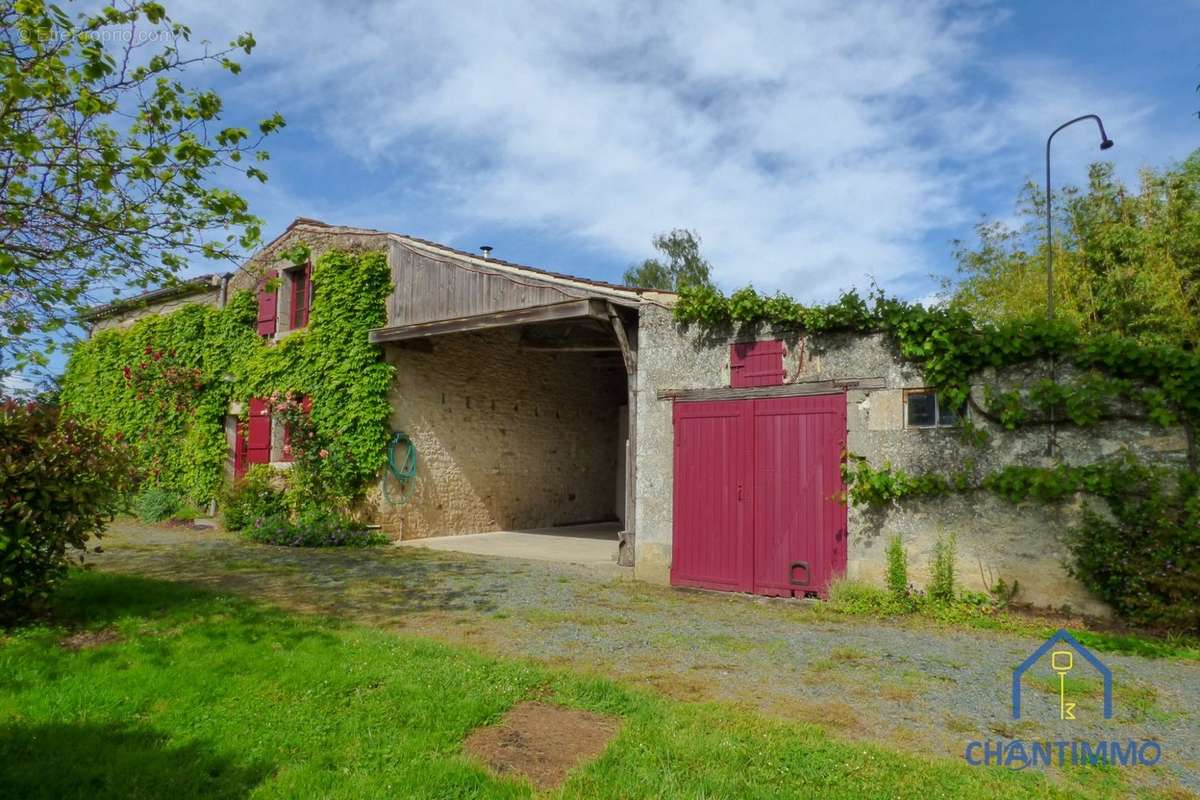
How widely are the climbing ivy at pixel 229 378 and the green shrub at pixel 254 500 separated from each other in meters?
0.67

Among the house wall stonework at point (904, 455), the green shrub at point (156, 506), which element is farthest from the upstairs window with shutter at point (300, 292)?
the house wall stonework at point (904, 455)

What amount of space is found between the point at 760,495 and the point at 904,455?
141cm

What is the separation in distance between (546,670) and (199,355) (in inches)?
459

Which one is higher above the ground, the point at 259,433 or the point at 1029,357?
the point at 1029,357

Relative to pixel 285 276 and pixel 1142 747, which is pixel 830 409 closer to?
pixel 1142 747

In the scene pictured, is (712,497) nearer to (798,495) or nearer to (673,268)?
(798,495)

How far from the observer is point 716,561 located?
276 inches

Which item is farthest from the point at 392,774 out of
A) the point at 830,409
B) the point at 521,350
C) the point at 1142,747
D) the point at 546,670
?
the point at 521,350

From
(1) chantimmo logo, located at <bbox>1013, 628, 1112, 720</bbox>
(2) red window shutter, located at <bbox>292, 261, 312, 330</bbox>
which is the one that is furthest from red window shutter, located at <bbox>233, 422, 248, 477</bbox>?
(1) chantimmo logo, located at <bbox>1013, 628, 1112, 720</bbox>

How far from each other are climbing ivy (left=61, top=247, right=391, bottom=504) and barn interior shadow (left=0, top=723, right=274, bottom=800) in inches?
258

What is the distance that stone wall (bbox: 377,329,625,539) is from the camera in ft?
36.4

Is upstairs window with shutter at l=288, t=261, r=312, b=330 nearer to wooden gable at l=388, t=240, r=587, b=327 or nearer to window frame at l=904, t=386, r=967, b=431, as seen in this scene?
wooden gable at l=388, t=240, r=587, b=327

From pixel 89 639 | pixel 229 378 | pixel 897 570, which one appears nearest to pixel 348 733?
pixel 89 639

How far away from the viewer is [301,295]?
1193 centimetres
